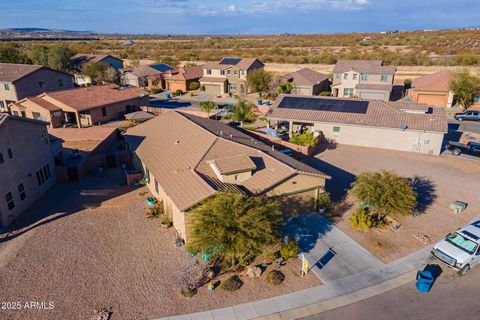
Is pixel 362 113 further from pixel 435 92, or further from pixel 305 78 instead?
pixel 305 78

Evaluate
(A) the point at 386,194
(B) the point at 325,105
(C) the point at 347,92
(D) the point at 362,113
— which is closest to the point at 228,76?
(C) the point at 347,92

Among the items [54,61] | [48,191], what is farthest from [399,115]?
[54,61]

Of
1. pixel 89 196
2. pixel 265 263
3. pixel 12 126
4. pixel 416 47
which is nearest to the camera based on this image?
pixel 265 263

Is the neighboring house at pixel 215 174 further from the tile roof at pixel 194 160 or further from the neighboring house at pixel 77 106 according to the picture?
the neighboring house at pixel 77 106

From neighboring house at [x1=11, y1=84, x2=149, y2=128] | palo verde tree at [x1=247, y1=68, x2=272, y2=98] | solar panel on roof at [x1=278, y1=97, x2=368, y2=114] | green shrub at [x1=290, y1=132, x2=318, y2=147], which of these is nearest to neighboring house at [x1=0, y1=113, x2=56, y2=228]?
neighboring house at [x1=11, y1=84, x2=149, y2=128]

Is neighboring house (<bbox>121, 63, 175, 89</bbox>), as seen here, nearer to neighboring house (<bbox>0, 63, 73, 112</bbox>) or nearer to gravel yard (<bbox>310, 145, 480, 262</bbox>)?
neighboring house (<bbox>0, 63, 73, 112</bbox>)

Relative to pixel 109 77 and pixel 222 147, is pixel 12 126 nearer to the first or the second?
pixel 222 147
